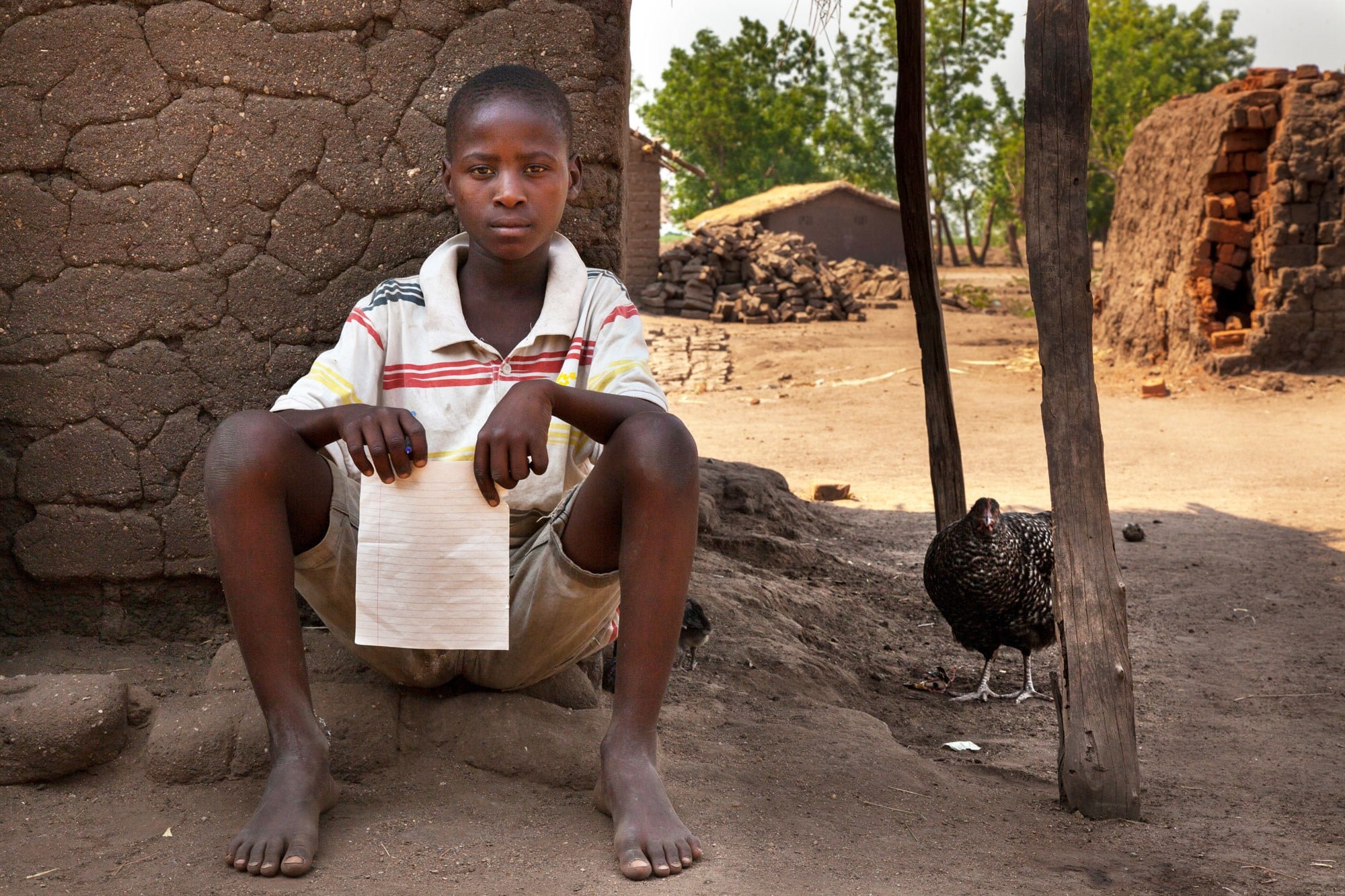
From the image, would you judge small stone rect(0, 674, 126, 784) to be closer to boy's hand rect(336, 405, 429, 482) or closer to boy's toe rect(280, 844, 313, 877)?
boy's toe rect(280, 844, 313, 877)

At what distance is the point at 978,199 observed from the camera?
41.0 metres

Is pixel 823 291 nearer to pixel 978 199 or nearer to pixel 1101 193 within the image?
pixel 1101 193

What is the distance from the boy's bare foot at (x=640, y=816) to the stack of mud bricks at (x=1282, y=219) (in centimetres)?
1001

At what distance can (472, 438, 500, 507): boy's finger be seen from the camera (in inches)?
74.7

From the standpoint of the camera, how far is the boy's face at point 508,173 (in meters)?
2.21

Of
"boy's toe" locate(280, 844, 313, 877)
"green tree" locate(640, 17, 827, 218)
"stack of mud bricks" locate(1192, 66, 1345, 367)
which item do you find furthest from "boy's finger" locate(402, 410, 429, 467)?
"green tree" locate(640, 17, 827, 218)

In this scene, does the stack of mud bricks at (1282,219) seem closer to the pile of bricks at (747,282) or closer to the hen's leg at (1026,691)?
the pile of bricks at (747,282)

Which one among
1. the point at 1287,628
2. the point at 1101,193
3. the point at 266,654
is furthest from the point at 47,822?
the point at 1101,193

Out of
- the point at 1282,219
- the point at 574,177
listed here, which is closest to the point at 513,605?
the point at 574,177

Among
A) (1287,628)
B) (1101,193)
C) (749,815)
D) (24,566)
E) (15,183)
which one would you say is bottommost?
(1287,628)

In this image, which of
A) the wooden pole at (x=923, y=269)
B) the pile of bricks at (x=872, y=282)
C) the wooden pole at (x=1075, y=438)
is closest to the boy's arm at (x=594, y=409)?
the wooden pole at (x=1075, y=438)

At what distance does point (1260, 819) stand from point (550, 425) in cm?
183

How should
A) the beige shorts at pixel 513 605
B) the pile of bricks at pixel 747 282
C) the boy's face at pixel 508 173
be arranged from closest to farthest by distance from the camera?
the beige shorts at pixel 513 605 → the boy's face at pixel 508 173 → the pile of bricks at pixel 747 282

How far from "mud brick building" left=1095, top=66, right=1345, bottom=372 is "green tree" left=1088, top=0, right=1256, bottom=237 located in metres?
21.1
